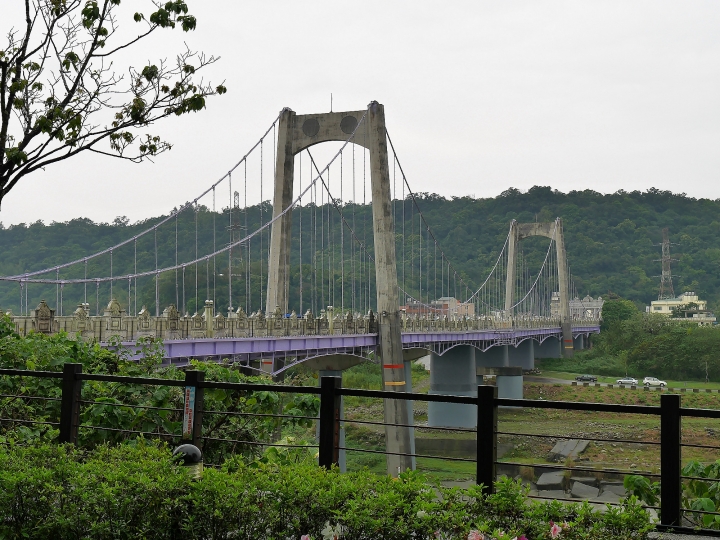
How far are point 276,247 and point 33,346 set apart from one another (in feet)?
82.6

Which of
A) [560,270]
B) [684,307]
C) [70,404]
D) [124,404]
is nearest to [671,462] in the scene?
[70,404]

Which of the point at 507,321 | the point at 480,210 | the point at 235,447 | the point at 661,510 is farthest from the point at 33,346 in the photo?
the point at 480,210

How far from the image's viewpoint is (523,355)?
7169 cm

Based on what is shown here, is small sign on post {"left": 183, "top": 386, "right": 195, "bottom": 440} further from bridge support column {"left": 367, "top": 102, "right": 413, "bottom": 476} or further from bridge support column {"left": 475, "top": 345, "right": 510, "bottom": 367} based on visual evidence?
bridge support column {"left": 475, "top": 345, "right": 510, "bottom": 367}

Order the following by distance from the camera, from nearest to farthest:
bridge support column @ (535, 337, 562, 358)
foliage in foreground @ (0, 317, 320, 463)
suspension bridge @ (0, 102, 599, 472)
Result: foliage in foreground @ (0, 317, 320, 463), suspension bridge @ (0, 102, 599, 472), bridge support column @ (535, 337, 562, 358)

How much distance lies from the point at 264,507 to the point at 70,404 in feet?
8.74

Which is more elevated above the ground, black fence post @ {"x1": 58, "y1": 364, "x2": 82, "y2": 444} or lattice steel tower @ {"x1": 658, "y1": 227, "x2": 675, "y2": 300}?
lattice steel tower @ {"x1": 658, "y1": 227, "x2": 675, "y2": 300}

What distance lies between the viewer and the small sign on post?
20.5 ft

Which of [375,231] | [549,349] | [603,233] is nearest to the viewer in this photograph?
[375,231]

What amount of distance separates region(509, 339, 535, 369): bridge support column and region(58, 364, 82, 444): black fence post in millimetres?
64458

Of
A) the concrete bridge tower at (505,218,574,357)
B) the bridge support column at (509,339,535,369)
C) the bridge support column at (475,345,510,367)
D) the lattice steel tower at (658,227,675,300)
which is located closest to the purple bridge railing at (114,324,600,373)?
the bridge support column at (475,345,510,367)

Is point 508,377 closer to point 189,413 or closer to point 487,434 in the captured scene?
point 189,413

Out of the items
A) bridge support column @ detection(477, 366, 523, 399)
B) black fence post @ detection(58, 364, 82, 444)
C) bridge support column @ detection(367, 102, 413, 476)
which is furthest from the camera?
bridge support column @ detection(477, 366, 523, 399)

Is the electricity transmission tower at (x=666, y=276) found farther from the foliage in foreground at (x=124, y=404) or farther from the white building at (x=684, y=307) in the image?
the foliage in foreground at (x=124, y=404)
